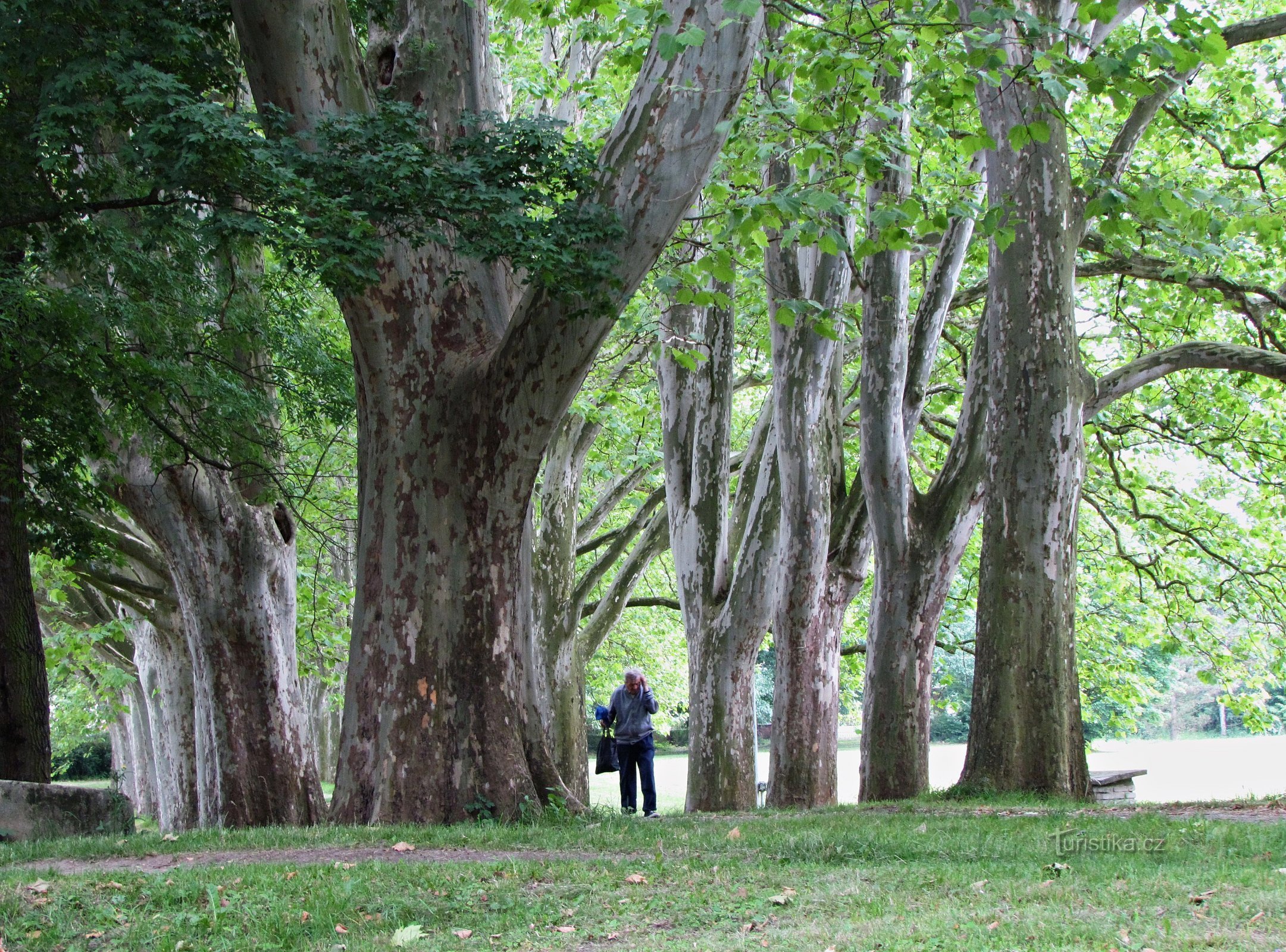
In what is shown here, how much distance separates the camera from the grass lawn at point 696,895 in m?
3.92

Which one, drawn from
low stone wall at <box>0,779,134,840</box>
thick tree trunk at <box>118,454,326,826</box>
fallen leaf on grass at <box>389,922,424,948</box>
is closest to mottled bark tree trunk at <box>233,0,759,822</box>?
low stone wall at <box>0,779,134,840</box>

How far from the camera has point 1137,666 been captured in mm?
20297

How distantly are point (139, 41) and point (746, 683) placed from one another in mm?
9467

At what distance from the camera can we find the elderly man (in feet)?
38.3

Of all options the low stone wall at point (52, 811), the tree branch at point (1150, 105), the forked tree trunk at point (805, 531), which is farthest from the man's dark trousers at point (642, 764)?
the tree branch at point (1150, 105)

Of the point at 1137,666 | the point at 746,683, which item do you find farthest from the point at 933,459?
the point at 746,683

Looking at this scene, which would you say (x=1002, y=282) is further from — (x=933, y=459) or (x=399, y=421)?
(x=933, y=459)

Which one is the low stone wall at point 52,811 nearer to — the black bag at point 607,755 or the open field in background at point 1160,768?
the black bag at point 607,755

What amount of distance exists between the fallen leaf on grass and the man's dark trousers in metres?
7.44

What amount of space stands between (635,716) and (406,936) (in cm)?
776

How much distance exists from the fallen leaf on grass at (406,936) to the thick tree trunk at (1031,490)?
5451mm

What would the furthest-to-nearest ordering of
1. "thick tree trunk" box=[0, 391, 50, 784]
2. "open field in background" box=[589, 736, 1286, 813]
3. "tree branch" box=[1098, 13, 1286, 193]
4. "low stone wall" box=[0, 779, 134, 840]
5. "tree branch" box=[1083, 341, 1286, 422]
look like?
1. "open field in background" box=[589, 736, 1286, 813]
2. "tree branch" box=[1083, 341, 1286, 422]
3. "tree branch" box=[1098, 13, 1286, 193]
4. "thick tree trunk" box=[0, 391, 50, 784]
5. "low stone wall" box=[0, 779, 134, 840]

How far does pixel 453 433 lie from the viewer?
7.13 metres

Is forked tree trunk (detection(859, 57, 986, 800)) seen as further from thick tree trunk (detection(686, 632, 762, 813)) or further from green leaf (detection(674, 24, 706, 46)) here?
green leaf (detection(674, 24, 706, 46))
